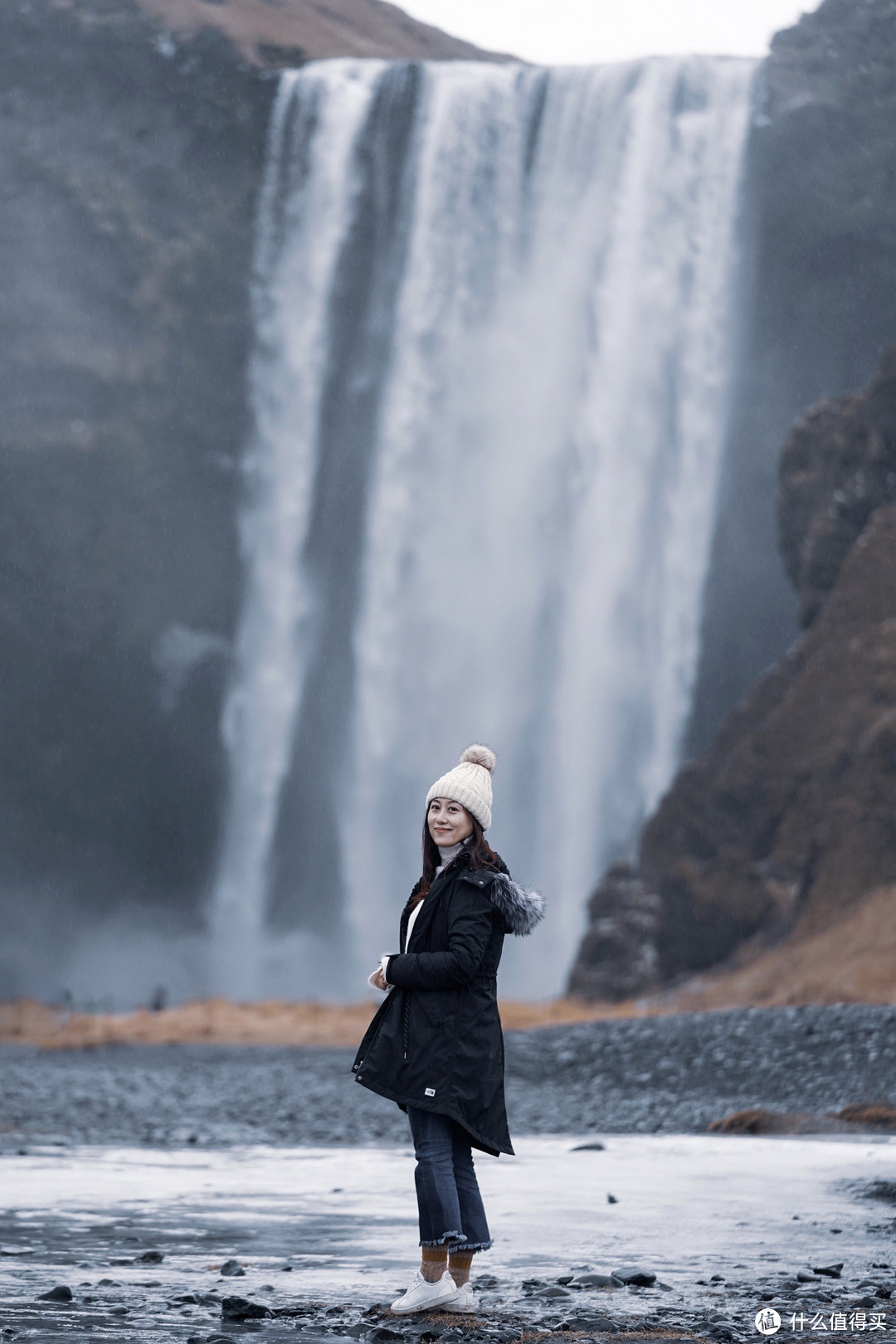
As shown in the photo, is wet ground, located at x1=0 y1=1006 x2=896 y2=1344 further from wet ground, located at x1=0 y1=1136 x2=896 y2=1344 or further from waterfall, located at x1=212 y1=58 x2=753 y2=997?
waterfall, located at x1=212 y1=58 x2=753 y2=997

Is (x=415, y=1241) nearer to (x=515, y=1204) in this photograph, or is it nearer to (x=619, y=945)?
(x=515, y=1204)

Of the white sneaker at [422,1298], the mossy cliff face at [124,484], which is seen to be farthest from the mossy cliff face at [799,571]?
the white sneaker at [422,1298]

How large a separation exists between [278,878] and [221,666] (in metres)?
5.86

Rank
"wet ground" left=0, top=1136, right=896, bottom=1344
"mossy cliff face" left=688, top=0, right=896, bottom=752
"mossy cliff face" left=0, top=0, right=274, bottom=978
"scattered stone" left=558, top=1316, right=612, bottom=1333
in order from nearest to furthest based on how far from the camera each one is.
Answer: "scattered stone" left=558, top=1316, right=612, bottom=1333, "wet ground" left=0, top=1136, right=896, bottom=1344, "mossy cliff face" left=688, top=0, right=896, bottom=752, "mossy cliff face" left=0, top=0, right=274, bottom=978

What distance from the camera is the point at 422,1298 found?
4.33 meters

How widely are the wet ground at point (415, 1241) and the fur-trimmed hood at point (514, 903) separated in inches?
43.8

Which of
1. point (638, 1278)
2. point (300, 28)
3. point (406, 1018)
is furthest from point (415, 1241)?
point (300, 28)

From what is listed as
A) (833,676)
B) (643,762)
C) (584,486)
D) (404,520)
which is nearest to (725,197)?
(584,486)

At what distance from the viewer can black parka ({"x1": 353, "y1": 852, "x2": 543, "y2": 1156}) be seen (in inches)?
179

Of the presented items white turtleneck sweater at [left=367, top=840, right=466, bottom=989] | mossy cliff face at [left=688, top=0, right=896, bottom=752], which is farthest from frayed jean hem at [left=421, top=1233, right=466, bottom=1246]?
mossy cliff face at [left=688, top=0, right=896, bottom=752]

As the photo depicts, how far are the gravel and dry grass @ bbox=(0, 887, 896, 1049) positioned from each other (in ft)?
8.72

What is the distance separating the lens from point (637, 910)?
2758 cm

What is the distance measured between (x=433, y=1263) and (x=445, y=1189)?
0.22m

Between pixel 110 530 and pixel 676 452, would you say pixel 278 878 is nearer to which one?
pixel 110 530
